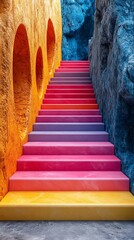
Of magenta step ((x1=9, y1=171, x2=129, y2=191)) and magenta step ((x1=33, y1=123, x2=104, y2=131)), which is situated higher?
magenta step ((x1=33, y1=123, x2=104, y2=131))

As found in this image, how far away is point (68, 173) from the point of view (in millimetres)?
3842

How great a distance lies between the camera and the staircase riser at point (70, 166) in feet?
13.2

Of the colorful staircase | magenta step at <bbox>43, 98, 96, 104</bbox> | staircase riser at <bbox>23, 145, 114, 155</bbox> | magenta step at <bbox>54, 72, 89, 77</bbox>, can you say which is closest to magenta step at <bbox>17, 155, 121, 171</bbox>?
the colorful staircase

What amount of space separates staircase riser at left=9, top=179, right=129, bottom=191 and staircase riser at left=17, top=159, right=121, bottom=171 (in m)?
0.49

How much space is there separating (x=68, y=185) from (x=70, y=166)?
528 millimetres

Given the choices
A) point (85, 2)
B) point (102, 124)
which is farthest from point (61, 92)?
point (85, 2)

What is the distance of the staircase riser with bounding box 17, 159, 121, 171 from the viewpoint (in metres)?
4.02

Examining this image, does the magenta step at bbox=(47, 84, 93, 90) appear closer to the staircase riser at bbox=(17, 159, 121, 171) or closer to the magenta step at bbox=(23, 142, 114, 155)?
the magenta step at bbox=(23, 142, 114, 155)

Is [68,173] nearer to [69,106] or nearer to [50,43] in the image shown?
[69,106]

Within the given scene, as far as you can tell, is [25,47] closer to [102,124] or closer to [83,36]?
[102,124]

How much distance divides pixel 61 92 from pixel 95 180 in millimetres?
4196

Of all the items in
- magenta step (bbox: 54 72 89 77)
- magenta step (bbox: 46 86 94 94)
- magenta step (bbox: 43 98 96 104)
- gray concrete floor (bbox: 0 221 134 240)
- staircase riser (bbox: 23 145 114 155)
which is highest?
magenta step (bbox: 54 72 89 77)

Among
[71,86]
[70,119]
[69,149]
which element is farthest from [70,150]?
[71,86]

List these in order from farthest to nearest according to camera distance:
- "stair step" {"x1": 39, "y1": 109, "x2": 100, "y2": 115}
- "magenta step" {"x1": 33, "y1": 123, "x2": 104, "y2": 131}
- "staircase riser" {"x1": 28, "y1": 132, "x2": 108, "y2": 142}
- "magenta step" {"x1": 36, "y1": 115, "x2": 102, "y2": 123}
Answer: "stair step" {"x1": 39, "y1": 109, "x2": 100, "y2": 115} < "magenta step" {"x1": 36, "y1": 115, "x2": 102, "y2": 123} < "magenta step" {"x1": 33, "y1": 123, "x2": 104, "y2": 131} < "staircase riser" {"x1": 28, "y1": 132, "x2": 108, "y2": 142}
